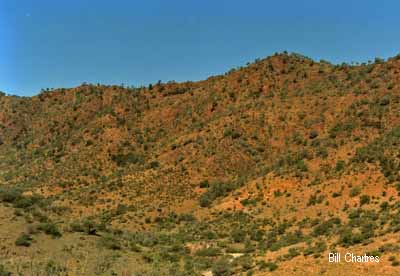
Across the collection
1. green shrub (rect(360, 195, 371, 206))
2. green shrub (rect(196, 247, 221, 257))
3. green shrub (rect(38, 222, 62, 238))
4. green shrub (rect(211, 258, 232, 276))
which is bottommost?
green shrub (rect(211, 258, 232, 276))

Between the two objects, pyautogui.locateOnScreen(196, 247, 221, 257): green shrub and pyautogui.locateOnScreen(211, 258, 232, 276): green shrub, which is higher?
pyautogui.locateOnScreen(196, 247, 221, 257): green shrub

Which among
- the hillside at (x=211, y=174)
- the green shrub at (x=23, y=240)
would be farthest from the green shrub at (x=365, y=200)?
the green shrub at (x=23, y=240)

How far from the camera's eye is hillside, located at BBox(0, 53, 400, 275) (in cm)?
2575

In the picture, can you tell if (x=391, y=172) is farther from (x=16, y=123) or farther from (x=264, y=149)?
(x=16, y=123)

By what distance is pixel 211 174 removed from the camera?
57312mm

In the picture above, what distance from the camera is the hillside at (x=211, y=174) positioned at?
1014 inches

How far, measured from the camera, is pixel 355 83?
64.5m

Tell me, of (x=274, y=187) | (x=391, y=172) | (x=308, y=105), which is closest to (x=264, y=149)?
(x=308, y=105)

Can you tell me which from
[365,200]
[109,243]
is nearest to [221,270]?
[109,243]

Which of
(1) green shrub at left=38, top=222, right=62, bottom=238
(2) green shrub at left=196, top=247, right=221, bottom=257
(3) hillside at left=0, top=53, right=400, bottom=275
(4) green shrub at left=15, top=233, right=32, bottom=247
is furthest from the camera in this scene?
(2) green shrub at left=196, top=247, right=221, bottom=257

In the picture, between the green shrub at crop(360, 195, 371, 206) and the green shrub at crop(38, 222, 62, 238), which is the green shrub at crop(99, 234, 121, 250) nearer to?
the green shrub at crop(38, 222, 62, 238)

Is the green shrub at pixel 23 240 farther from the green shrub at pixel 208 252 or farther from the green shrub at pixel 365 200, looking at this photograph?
the green shrub at pixel 365 200

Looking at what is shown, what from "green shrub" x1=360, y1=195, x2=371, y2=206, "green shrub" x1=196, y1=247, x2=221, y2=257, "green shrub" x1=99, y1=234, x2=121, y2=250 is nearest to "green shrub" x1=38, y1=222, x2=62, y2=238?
"green shrub" x1=99, y1=234, x2=121, y2=250

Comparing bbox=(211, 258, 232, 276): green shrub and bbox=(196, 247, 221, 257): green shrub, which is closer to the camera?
bbox=(211, 258, 232, 276): green shrub
